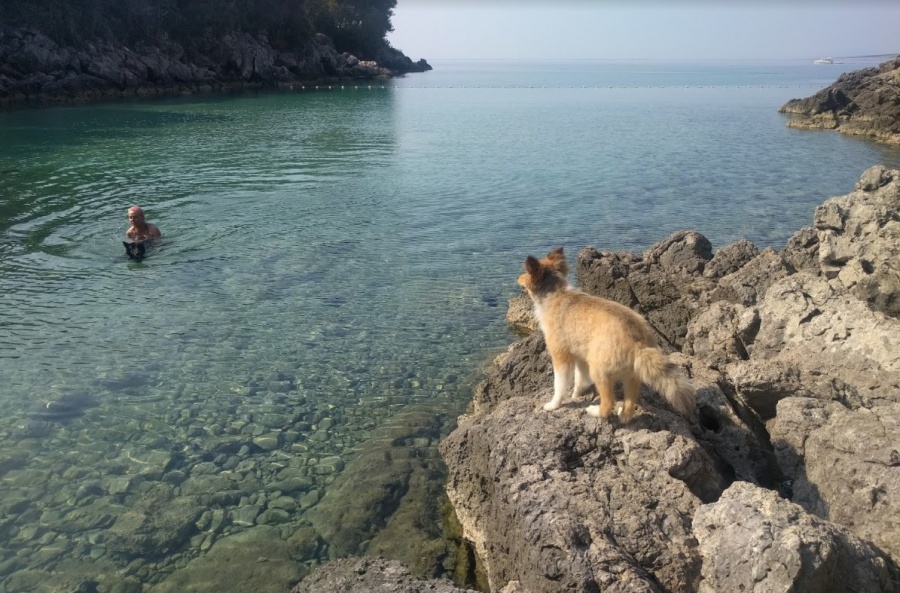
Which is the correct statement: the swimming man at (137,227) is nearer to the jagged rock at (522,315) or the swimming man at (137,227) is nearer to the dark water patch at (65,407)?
the dark water patch at (65,407)

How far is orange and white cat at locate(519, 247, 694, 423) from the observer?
223 inches

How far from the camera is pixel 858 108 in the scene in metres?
50.0

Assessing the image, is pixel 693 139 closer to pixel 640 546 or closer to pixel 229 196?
pixel 229 196

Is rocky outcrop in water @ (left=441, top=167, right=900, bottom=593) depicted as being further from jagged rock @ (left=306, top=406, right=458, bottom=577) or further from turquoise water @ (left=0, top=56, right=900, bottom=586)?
turquoise water @ (left=0, top=56, right=900, bottom=586)

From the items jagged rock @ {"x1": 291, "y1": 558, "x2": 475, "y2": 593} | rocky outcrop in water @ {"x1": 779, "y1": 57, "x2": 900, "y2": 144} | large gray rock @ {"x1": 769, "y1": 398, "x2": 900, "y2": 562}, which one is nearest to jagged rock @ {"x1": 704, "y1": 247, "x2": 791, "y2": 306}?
large gray rock @ {"x1": 769, "y1": 398, "x2": 900, "y2": 562}

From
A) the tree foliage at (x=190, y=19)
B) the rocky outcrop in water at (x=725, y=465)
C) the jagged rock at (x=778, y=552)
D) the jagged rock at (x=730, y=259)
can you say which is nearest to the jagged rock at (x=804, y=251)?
the jagged rock at (x=730, y=259)

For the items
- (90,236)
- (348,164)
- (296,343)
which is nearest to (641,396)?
(296,343)

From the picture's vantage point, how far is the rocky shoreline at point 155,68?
60.2 metres

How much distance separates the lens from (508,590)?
5184 millimetres

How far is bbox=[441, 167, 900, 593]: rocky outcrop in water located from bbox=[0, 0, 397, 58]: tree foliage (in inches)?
2968

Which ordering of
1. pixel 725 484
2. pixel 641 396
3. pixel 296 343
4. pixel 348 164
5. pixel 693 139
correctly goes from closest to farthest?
pixel 725 484
pixel 641 396
pixel 296 343
pixel 348 164
pixel 693 139

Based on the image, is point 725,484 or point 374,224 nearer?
point 725,484

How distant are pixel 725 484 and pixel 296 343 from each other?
26.9 ft

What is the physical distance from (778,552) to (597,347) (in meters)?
2.34
